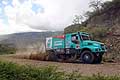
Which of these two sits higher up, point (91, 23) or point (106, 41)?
point (91, 23)

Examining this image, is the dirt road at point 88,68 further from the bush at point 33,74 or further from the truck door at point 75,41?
the truck door at point 75,41

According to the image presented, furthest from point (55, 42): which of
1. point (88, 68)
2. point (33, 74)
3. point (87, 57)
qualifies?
point (33, 74)

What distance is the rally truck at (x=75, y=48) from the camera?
90.0 feet

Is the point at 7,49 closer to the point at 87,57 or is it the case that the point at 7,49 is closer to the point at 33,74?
the point at 87,57

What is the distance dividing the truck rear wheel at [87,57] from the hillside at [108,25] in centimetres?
443

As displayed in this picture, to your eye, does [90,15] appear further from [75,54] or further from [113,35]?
[75,54]

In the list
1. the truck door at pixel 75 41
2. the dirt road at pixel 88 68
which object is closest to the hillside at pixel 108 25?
the truck door at pixel 75 41

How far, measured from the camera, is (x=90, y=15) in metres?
47.3

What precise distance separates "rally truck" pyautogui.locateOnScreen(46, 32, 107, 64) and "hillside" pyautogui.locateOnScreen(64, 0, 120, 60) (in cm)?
415

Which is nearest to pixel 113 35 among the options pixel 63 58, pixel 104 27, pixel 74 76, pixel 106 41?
pixel 106 41

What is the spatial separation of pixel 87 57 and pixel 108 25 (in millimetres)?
13565

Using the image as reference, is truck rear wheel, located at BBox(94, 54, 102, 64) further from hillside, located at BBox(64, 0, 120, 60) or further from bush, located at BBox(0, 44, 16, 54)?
bush, located at BBox(0, 44, 16, 54)

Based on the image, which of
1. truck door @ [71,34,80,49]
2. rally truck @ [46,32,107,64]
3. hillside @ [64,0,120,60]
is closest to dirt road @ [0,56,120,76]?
rally truck @ [46,32,107,64]

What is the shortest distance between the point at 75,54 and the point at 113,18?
13751mm
